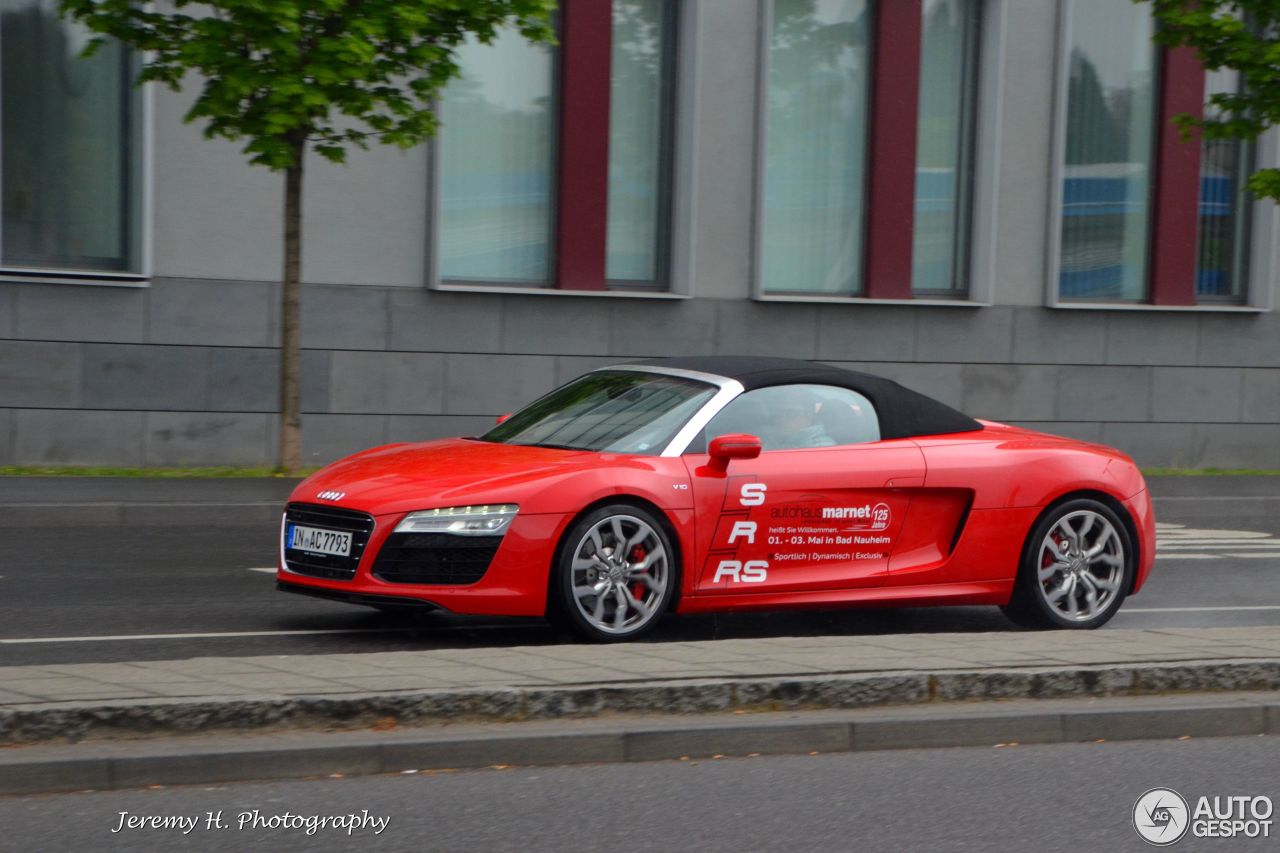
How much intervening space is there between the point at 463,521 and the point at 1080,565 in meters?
3.25

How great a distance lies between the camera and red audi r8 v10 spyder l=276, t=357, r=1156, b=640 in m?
7.86

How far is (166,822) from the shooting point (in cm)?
518

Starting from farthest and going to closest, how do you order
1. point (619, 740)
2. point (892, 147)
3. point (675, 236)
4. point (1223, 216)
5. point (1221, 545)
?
point (1223, 216)
point (892, 147)
point (675, 236)
point (1221, 545)
point (619, 740)

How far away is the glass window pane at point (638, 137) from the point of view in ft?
65.4

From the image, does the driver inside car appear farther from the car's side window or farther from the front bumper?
the front bumper

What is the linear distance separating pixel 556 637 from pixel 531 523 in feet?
2.63

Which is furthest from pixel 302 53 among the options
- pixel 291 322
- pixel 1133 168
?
pixel 1133 168

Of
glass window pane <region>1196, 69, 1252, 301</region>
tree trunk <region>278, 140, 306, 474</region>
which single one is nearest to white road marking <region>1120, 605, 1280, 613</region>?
tree trunk <region>278, 140, 306, 474</region>

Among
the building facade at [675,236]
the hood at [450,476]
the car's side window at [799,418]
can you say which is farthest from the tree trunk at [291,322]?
the car's side window at [799,418]

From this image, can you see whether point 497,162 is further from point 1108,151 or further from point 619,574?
point 619,574

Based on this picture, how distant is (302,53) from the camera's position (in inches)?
571

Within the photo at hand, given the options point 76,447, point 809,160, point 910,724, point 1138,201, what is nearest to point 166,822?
point 910,724

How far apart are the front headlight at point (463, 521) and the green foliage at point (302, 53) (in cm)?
698

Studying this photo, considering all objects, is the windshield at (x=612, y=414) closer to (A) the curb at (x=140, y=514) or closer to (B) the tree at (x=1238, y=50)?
(A) the curb at (x=140, y=514)
